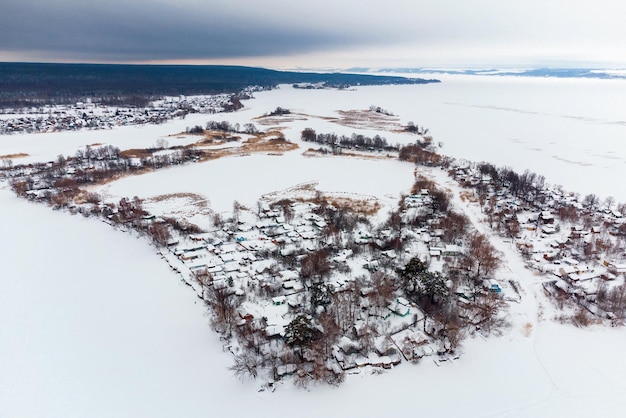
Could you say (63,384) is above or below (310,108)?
below

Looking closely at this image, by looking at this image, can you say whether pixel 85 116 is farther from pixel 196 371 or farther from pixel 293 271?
pixel 196 371

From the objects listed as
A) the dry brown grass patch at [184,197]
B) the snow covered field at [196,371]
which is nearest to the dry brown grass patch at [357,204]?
the dry brown grass patch at [184,197]

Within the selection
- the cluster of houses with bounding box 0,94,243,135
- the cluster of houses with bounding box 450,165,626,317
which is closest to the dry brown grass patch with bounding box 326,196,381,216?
the cluster of houses with bounding box 450,165,626,317

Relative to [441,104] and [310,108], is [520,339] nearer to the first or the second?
[310,108]

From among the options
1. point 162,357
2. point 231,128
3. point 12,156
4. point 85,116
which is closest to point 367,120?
point 231,128

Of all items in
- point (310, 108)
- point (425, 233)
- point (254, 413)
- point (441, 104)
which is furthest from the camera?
point (441, 104)

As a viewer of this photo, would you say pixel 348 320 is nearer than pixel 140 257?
Yes

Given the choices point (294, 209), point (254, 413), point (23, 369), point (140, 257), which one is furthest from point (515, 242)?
point (23, 369)

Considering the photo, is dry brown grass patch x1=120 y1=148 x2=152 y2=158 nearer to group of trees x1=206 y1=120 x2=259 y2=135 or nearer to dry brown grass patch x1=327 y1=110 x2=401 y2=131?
group of trees x1=206 y1=120 x2=259 y2=135
